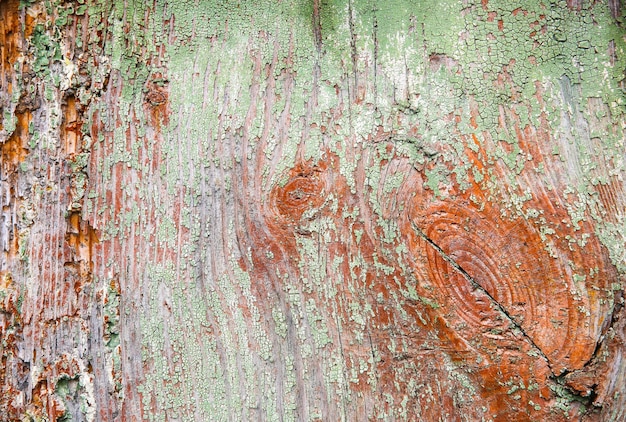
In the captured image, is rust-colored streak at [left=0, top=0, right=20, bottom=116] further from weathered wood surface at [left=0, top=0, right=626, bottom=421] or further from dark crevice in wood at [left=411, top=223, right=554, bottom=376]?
dark crevice in wood at [left=411, top=223, right=554, bottom=376]

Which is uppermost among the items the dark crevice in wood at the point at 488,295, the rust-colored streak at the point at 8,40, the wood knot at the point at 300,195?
the rust-colored streak at the point at 8,40

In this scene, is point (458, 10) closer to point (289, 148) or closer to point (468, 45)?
point (468, 45)

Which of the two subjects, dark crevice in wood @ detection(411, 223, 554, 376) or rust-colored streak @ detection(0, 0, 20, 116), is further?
rust-colored streak @ detection(0, 0, 20, 116)

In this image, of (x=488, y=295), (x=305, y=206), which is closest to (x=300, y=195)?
(x=305, y=206)

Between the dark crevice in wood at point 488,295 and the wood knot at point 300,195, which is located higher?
the wood knot at point 300,195

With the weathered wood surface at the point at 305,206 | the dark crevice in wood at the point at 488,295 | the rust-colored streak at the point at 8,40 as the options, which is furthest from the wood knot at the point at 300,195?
the rust-colored streak at the point at 8,40

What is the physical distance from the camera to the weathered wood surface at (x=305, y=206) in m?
1.08

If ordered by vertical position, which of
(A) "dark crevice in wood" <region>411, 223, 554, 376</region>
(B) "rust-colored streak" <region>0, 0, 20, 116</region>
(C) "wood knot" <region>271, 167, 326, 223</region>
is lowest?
(A) "dark crevice in wood" <region>411, 223, 554, 376</region>

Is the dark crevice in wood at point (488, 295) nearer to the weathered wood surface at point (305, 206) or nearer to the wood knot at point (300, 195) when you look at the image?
the weathered wood surface at point (305, 206)

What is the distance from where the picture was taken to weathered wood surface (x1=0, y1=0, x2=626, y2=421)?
1.08 meters

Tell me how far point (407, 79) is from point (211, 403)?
0.83 meters

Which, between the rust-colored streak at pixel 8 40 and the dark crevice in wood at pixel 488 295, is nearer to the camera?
the dark crevice in wood at pixel 488 295

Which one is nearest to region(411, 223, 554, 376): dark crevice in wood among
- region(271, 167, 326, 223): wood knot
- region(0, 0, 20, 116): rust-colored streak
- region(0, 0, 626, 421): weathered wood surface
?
region(0, 0, 626, 421): weathered wood surface

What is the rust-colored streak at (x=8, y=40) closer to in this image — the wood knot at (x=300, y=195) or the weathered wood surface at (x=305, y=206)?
the weathered wood surface at (x=305, y=206)
